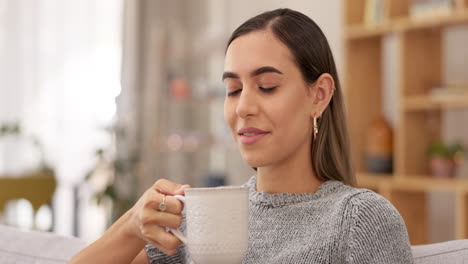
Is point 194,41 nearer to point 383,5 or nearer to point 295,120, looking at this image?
point 383,5

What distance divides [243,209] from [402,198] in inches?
116

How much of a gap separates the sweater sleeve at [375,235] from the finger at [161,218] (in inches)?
12.5

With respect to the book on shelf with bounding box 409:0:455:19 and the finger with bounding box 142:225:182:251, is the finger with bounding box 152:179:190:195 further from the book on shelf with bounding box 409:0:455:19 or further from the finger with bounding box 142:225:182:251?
the book on shelf with bounding box 409:0:455:19

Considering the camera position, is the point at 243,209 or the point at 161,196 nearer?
the point at 243,209

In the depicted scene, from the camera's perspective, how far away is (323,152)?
1436 millimetres

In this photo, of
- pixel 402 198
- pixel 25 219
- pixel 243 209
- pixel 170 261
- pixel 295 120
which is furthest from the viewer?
pixel 25 219

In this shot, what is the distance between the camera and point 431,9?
11.8 ft

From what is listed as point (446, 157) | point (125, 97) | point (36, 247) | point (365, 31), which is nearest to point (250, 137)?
point (36, 247)

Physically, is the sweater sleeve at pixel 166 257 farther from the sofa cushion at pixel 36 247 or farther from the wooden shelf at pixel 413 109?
the wooden shelf at pixel 413 109

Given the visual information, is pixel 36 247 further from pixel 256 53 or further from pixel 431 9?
pixel 431 9

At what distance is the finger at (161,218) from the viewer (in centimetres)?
108

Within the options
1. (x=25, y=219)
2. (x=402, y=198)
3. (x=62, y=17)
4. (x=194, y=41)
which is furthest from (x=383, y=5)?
(x=25, y=219)

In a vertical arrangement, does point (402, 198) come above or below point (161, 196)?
below

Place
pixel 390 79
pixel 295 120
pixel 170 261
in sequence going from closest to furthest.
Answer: pixel 295 120
pixel 170 261
pixel 390 79
